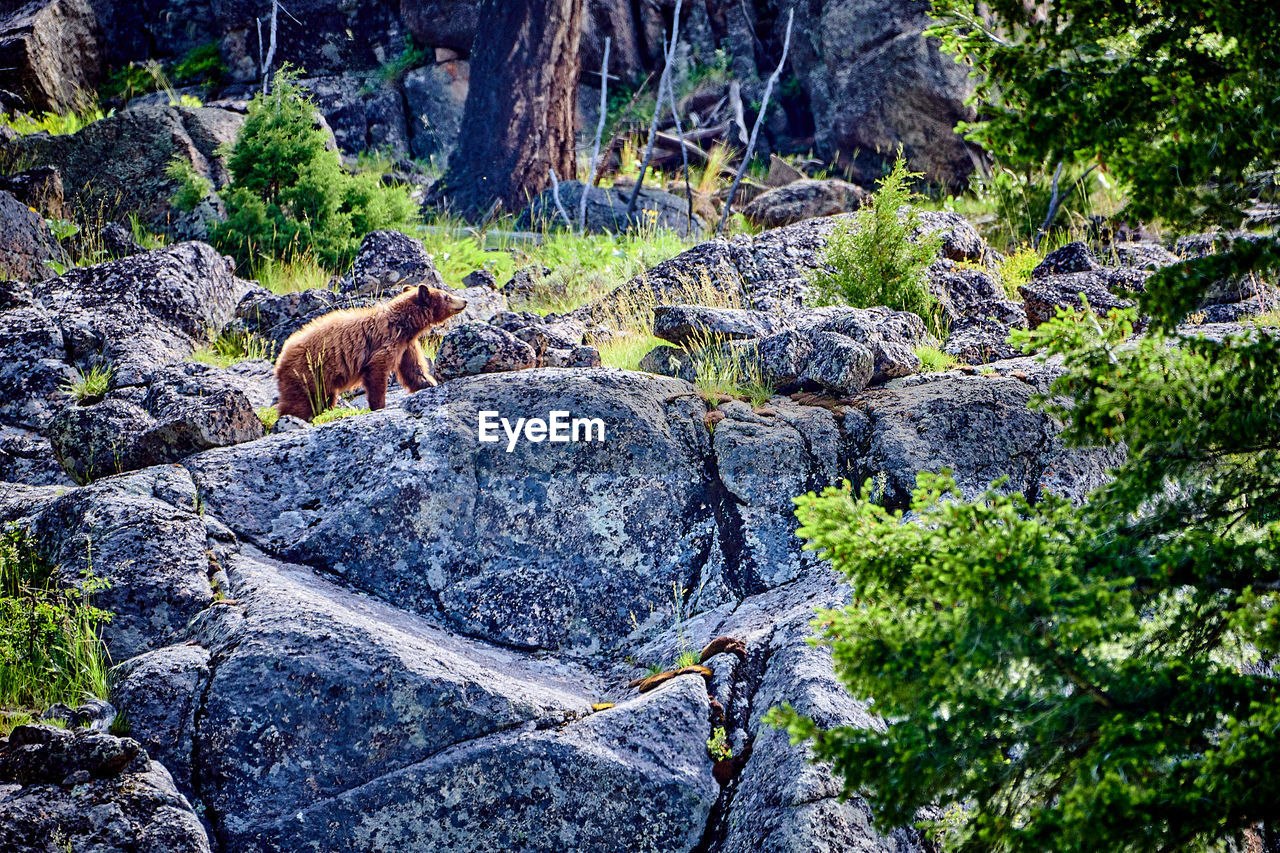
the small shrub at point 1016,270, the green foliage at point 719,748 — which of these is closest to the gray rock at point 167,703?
the green foliage at point 719,748

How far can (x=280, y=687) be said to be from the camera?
510 centimetres

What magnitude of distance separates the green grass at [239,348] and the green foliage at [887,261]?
5.65 meters

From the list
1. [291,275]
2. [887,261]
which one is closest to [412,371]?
[291,275]

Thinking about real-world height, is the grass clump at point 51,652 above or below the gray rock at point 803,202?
below

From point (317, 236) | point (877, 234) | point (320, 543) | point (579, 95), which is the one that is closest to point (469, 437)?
point (320, 543)

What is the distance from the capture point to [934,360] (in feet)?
27.7

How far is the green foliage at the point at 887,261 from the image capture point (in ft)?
30.9

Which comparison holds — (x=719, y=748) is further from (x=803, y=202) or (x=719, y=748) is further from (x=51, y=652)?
(x=803, y=202)

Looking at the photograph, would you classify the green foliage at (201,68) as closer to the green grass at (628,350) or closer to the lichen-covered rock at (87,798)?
the green grass at (628,350)

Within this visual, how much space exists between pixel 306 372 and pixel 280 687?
410 cm

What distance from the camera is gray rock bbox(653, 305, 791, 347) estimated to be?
8.52 meters

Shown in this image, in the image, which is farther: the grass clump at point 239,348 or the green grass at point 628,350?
the grass clump at point 239,348

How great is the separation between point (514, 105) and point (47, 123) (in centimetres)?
733

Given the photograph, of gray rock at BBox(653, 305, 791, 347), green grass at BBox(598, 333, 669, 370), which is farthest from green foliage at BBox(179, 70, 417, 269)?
gray rock at BBox(653, 305, 791, 347)
